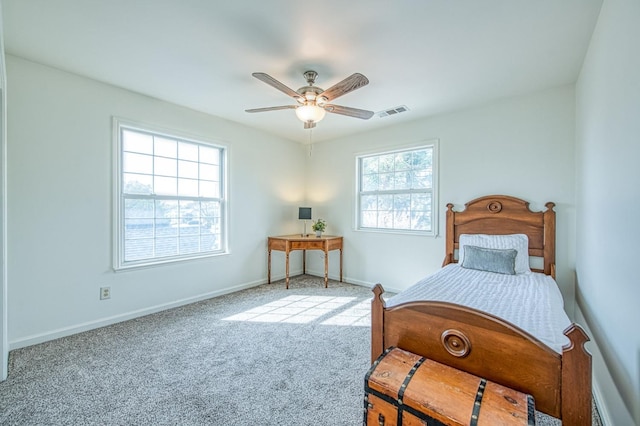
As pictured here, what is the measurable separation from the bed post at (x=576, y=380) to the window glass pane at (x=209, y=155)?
395 centimetres

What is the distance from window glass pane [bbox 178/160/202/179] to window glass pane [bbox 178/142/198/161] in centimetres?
6

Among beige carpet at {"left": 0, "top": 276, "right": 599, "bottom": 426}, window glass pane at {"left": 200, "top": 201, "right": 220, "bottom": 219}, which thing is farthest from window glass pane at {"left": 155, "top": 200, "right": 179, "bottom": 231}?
beige carpet at {"left": 0, "top": 276, "right": 599, "bottom": 426}

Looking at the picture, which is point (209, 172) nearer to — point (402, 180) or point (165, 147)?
point (165, 147)

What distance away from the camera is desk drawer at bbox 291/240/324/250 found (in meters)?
4.34

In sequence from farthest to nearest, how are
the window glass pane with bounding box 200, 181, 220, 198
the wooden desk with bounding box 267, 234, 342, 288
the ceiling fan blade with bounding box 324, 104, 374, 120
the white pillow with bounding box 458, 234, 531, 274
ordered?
the wooden desk with bounding box 267, 234, 342, 288 < the window glass pane with bounding box 200, 181, 220, 198 < the white pillow with bounding box 458, 234, 531, 274 < the ceiling fan blade with bounding box 324, 104, 374, 120

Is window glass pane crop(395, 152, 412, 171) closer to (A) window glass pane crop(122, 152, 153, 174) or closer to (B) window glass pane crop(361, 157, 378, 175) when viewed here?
(B) window glass pane crop(361, 157, 378, 175)

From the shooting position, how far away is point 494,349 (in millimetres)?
1441

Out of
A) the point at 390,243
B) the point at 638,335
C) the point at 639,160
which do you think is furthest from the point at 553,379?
the point at 390,243

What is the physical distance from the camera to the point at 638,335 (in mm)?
1250

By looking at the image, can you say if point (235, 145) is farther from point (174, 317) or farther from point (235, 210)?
point (174, 317)

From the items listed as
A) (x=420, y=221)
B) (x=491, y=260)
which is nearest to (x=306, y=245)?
(x=420, y=221)

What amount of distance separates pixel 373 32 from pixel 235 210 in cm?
294

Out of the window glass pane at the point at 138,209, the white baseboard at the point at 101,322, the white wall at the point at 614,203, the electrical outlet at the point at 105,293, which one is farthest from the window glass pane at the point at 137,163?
the white wall at the point at 614,203

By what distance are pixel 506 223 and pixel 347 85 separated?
7.79 feet
